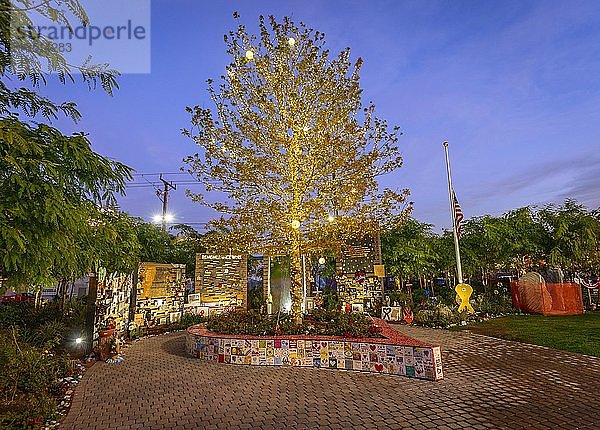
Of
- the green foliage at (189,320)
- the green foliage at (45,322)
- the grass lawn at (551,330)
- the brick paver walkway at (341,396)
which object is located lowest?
the brick paver walkway at (341,396)

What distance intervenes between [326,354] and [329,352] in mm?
93

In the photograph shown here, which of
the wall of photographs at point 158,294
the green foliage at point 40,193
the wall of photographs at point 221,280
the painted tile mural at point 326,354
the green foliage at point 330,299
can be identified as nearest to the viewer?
the green foliage at point 40,193

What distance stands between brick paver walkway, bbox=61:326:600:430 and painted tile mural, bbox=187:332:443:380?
282mm

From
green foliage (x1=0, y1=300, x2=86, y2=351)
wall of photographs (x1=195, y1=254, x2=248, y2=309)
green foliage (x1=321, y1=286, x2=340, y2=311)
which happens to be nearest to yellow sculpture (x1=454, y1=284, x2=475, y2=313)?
green foliage (x1=321, y1=286, x2=340, y2=311)

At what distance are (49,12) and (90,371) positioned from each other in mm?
7671

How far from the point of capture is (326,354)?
8.47 meters

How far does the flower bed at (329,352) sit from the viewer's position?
7.42 meters

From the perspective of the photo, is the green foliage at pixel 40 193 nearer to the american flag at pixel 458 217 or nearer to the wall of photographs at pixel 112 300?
the wall of photographs at pixel 112 300

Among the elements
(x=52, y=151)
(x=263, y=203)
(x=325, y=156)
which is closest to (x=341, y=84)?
(x=325, y=156)

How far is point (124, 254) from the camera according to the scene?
10.7m

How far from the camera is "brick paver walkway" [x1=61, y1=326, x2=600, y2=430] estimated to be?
5.29m

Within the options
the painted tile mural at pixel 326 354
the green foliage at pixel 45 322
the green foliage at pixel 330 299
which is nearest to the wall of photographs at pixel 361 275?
the green foliage at pixel 330 299

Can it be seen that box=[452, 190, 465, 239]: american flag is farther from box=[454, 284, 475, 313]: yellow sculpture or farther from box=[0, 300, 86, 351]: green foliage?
box=[0, 300, 86, 351]: green foliage

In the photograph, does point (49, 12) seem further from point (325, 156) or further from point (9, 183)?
point (325, 156)
